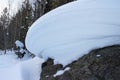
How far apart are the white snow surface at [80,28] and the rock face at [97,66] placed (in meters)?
0.21

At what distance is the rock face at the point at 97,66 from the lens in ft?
16.9

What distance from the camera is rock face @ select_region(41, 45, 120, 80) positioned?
5145 millimetres

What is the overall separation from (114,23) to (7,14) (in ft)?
144

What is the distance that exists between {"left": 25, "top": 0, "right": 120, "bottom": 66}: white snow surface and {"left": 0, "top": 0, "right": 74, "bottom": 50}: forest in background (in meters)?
17.8

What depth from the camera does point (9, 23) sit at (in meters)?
51.5

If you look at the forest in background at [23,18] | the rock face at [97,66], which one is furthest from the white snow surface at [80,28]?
the forest in background at [23,18]

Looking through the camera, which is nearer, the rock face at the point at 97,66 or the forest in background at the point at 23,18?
the rock face at the point at 97,66

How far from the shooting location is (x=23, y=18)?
40.4 meters

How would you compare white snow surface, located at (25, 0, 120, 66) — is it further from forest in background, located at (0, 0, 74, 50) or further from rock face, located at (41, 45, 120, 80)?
forest in background, located at (0, 0, 74, 50)

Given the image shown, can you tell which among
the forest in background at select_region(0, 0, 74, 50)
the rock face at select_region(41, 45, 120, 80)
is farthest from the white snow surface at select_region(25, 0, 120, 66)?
the forest in background at select_region(0, 0, 74, 50)

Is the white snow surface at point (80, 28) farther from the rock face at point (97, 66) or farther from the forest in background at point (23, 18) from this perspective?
the forest in background at point (23, 18)

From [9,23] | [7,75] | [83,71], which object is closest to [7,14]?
[9,23]

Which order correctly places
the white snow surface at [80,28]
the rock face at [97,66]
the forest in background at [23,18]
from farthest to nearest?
the forest in background at [23,18] < the white snow surface at [80,28] < the rock face at [97,66]

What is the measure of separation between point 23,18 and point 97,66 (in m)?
35.7
